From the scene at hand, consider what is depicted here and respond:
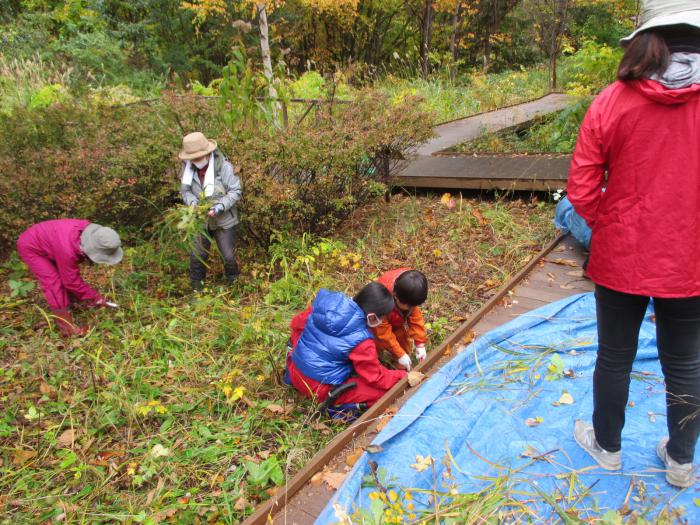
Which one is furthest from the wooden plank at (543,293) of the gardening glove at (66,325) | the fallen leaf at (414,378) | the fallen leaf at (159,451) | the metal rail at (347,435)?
the gardening glove at (66,325)

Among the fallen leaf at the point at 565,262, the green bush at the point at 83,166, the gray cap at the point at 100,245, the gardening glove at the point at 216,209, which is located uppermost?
the green bush at the point at 83,166

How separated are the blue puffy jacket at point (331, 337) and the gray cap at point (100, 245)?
1.79 m

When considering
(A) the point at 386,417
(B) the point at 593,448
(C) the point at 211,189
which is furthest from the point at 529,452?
(C) the point at 211,189

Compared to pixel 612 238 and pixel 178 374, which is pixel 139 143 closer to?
pixel 178 374

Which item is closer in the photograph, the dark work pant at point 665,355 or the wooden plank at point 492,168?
the dark work pant at point 665,355

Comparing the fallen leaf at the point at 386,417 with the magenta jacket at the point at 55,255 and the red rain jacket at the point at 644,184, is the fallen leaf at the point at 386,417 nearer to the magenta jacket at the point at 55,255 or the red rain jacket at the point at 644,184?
the red rain jacket at the point at 644,184

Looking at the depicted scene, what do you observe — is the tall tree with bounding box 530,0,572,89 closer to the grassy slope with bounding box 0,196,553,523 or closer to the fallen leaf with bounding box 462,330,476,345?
the grassy slope with bounding box 0,196,553,523

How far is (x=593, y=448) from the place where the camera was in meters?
2.03

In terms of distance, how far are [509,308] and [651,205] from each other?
1.96 meters

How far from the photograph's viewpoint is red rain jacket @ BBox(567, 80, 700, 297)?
1447 millimetres

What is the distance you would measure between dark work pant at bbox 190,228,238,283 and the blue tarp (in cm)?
227

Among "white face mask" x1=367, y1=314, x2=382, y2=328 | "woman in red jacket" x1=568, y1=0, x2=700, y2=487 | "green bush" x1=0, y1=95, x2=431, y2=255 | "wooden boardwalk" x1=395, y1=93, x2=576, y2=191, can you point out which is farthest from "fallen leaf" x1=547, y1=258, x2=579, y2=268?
"woman in red jacket" x1=568, y1=0, x2=700, y2=487

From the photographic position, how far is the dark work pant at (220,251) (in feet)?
13.4

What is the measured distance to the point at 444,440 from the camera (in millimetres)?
2232
